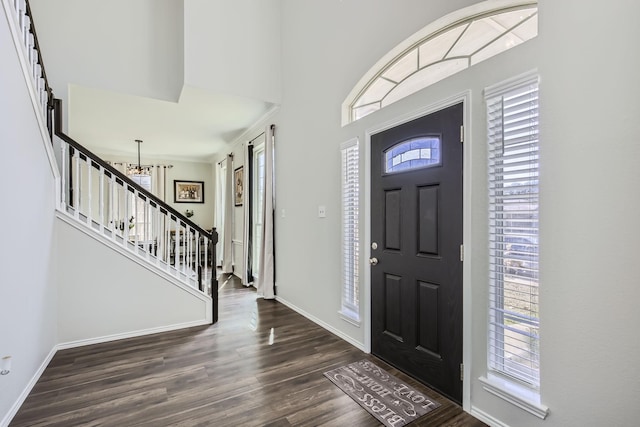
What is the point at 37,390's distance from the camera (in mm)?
2156

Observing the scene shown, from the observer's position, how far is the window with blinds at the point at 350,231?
9.74ft

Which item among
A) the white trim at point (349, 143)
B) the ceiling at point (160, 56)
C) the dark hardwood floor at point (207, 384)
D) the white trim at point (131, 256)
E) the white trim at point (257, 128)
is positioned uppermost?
the ceiling at point (160, 56)

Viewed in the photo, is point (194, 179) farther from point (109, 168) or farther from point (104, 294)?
point (104, 294)

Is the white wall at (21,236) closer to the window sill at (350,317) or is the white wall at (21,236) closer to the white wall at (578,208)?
the window sill at (350,317)

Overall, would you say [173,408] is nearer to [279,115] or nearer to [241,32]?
[279,115]

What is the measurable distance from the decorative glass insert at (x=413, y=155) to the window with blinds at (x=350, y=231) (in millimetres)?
462

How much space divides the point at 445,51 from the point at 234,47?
2867 millimetres

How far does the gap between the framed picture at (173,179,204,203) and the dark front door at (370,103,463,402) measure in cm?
667

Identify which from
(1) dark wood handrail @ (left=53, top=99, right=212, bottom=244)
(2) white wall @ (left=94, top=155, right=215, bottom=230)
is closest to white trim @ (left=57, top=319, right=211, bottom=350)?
(1) dark wood handrail @ (left=53, top=99, right=212, bottom=244)

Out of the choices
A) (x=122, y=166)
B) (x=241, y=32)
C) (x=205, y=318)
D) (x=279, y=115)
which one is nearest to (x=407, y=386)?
(x=205, y=318)

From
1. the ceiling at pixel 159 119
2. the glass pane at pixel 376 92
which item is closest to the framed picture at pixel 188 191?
the ceiling at pixel 159 119

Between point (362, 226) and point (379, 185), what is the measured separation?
17.6 inches

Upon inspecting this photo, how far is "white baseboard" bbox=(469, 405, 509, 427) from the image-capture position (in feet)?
5.80

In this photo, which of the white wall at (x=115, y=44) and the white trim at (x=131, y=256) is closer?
the white trim at (x=131, y=256)
